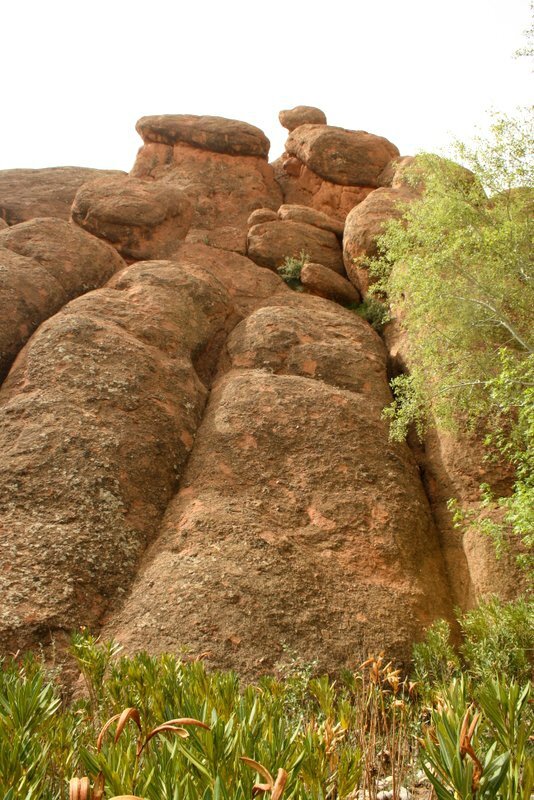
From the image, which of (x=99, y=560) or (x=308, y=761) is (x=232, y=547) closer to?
(x=99, y=560)

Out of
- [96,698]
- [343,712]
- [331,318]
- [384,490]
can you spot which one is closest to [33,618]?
[96,698]

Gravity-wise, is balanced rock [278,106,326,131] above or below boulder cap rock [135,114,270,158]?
above

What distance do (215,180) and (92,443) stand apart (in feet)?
59.5

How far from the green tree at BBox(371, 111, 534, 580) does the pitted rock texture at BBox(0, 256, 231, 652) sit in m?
5.02

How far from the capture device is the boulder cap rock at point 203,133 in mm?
Answer: 28109

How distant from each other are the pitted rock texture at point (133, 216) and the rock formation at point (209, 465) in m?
0.10

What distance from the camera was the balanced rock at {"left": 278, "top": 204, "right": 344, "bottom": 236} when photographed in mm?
24344

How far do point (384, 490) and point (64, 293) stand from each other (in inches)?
405

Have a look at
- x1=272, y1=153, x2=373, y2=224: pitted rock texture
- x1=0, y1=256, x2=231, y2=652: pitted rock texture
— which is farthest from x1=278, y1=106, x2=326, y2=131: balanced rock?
x1=0, y1=256, x2=231, y2=652: pitted rock texture

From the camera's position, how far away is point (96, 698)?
23.5ft

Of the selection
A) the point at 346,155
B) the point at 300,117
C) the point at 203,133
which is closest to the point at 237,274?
Answer: the point at 346,155

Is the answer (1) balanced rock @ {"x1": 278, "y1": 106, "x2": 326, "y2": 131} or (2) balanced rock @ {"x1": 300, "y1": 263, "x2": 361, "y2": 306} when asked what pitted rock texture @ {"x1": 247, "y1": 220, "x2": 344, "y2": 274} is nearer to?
(2) balanced rock @ {"x1": 300, "y1": 263, "x2": 361, "y2": 306}

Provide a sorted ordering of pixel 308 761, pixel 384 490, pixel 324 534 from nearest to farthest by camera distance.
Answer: pixel 308 761 < pixel 324 534 < pixel 384 490

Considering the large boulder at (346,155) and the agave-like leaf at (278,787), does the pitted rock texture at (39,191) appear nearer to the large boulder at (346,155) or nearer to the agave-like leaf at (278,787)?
the large boulder at (346,155)
